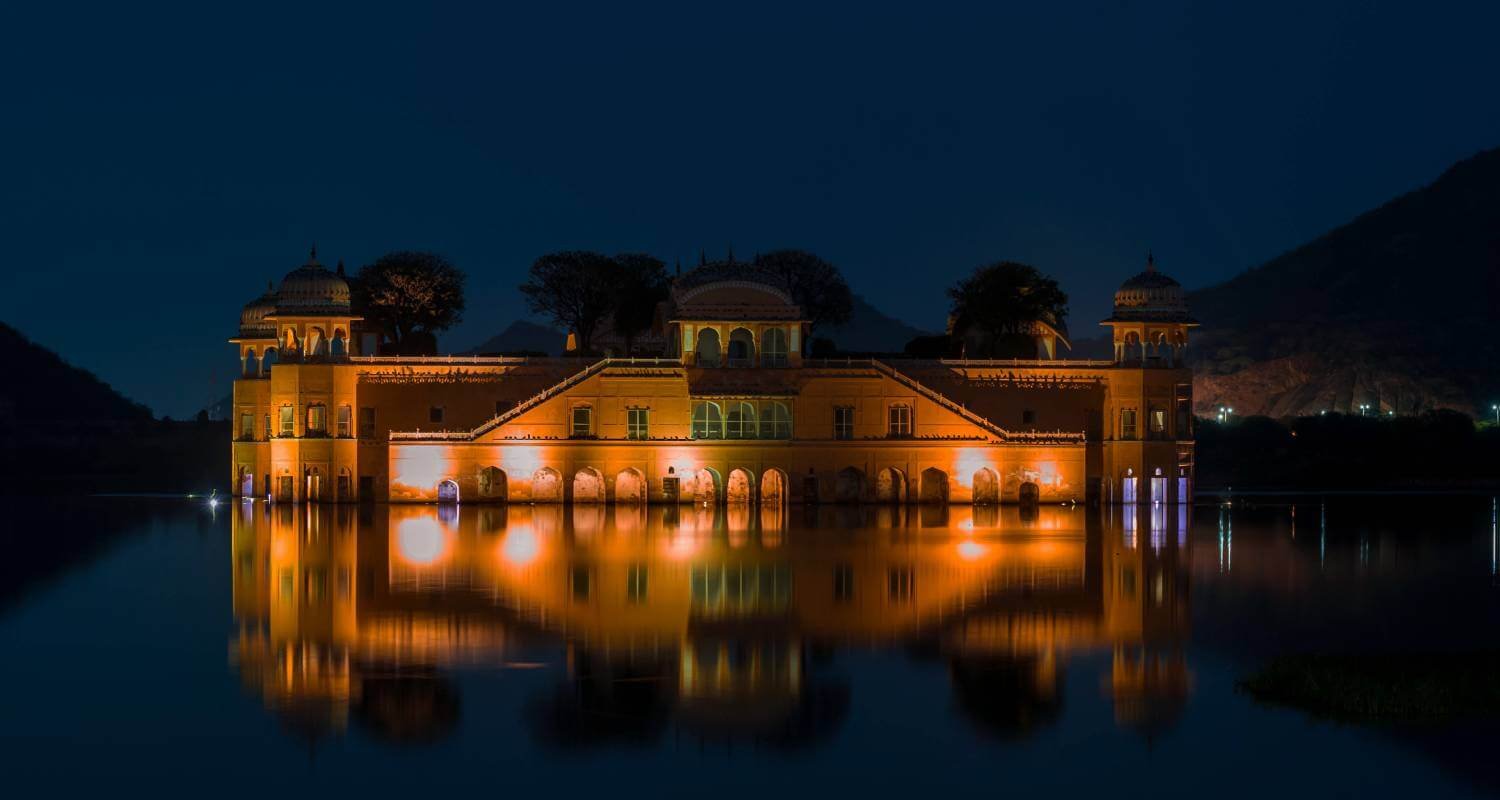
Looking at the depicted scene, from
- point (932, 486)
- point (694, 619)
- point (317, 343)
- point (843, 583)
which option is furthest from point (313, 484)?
point (694, 619)

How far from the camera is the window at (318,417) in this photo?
244ft

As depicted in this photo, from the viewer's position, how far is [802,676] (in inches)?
1096

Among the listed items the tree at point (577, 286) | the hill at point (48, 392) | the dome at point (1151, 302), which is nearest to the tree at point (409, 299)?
the tree at point (577, 286)

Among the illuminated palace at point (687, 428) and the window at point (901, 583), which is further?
the illuminated palace at point (687, 428)

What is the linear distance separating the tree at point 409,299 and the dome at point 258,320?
15.5 feet

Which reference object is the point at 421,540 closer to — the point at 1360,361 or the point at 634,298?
the point at 634,298

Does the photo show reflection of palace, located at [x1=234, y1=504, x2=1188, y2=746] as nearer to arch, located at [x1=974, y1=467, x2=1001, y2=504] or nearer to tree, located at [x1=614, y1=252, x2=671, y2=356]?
arch, located at [x1=974, y1=467, x2=1001, y2=504]

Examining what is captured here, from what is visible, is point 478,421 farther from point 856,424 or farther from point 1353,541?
point 1353,541

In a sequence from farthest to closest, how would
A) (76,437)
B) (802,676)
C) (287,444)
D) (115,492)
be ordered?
(76,437)
(115,492)
(287,444)
(802,676)

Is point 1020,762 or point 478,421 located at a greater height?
point 478,421

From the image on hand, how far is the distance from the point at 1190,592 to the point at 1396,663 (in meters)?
11.0

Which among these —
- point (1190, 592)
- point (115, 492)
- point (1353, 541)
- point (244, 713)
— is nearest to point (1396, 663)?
point (1190, 592)

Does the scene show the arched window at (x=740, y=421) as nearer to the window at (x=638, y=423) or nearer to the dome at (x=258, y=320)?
the window at (x=638, y=423)

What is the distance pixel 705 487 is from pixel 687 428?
9.38 ft
